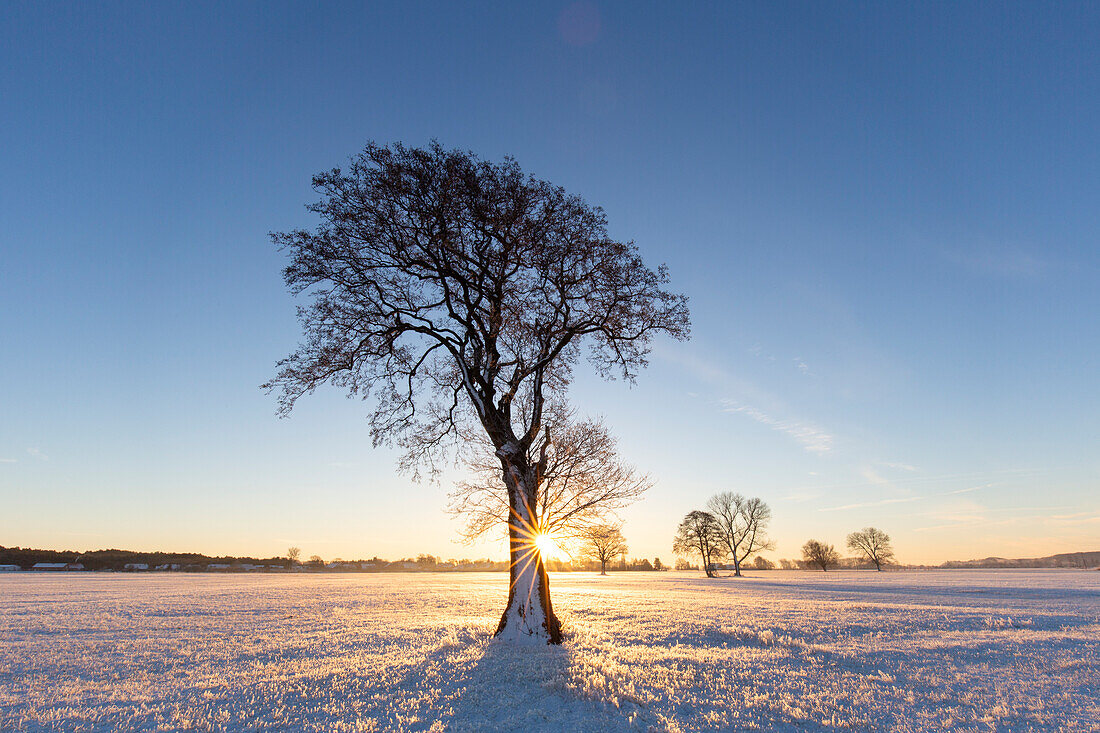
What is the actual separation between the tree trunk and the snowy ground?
2.86ft

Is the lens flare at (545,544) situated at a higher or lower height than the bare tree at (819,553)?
higher

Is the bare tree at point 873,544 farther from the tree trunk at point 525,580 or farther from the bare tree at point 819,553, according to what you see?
the tree trunk at point 525,580

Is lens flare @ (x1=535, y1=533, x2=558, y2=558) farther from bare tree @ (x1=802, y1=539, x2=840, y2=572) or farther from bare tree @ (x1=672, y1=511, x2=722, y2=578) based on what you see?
bare tree @ (x1=802, y1=539, x2=840, y2=572)

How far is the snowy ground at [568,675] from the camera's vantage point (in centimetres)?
910

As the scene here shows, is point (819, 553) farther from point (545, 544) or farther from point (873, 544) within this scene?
point (545, 544)

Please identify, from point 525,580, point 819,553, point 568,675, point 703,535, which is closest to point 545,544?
point 525,580

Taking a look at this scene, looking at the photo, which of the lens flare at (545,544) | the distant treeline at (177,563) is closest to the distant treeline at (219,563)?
the distant treeline at (177,563)

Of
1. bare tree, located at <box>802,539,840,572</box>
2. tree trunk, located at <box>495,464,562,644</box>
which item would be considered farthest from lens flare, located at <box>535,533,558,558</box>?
bare tree, located at <box>802,539,840,572</box>

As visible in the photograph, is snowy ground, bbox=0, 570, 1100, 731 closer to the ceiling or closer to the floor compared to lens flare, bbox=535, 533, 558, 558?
closer to the floor

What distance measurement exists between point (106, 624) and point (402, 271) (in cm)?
1978

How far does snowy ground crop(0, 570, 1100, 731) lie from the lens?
9.10m

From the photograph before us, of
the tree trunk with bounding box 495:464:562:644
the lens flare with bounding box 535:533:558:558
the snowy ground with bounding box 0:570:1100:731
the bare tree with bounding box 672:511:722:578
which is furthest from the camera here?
the bare tree with bounding box 672:511:722:578

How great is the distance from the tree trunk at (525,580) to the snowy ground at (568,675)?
87 cm

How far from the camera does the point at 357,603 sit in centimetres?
3250
